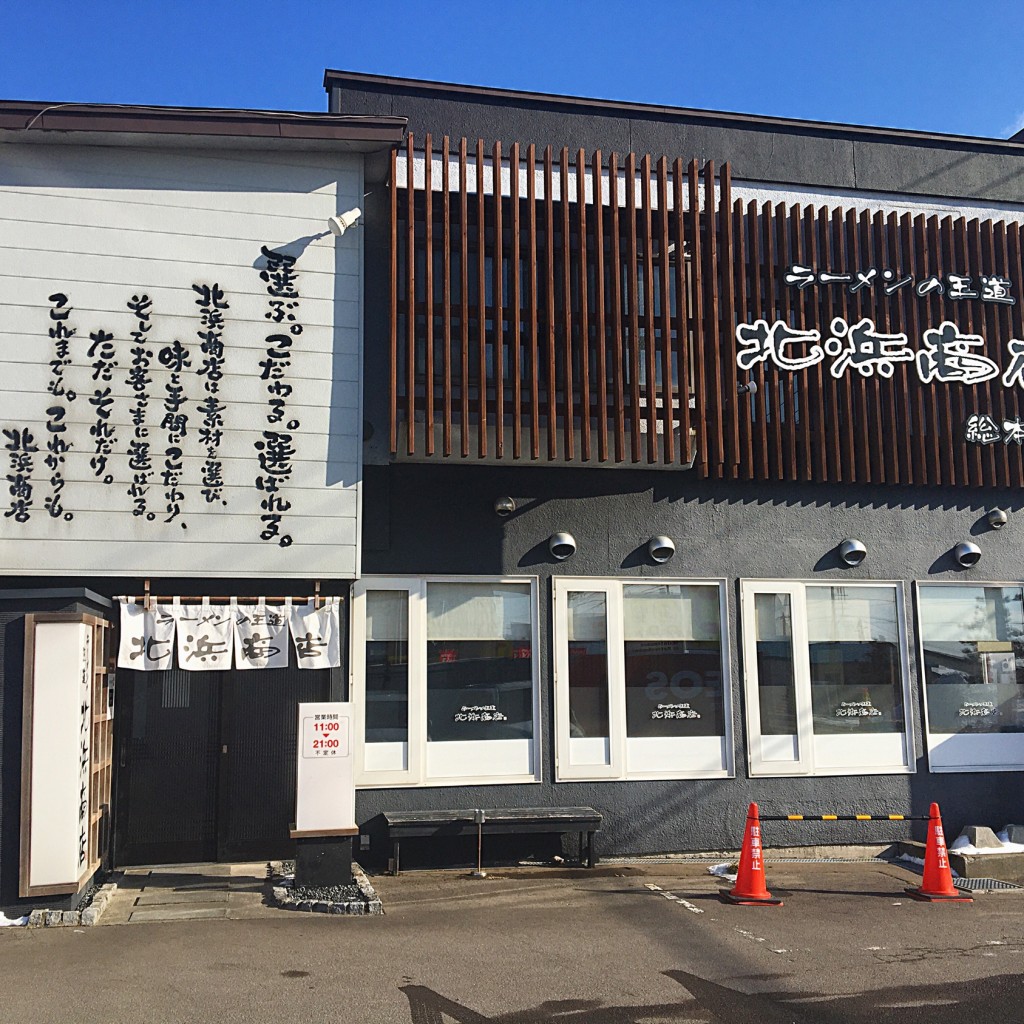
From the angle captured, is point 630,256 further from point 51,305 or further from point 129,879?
point 129,879

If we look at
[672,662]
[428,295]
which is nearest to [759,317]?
[428,295]

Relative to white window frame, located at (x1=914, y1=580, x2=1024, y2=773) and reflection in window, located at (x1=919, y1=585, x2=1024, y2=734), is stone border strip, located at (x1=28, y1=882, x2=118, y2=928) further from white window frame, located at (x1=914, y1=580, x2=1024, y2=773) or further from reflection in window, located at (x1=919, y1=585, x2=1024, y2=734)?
reflection in window, located at (x1=919, y1=585, x2=1024, y2=734)

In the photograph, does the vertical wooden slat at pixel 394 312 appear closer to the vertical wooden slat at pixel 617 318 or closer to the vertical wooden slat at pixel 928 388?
the vertical wooden slat at pixel 617 318

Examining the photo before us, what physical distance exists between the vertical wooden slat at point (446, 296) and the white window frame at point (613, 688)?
93.6 inches

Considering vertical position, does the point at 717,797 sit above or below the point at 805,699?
below

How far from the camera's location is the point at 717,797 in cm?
1311

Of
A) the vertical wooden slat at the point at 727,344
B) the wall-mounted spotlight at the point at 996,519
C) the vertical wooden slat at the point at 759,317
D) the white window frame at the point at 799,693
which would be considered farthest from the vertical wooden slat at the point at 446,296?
the wall-mounted spotlight at the point at 996,519

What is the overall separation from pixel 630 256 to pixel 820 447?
3429 mm

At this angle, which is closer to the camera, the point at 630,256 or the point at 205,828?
the point at 205,828

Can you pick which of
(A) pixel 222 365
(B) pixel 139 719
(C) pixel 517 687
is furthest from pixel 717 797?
(A) pixel 222 365

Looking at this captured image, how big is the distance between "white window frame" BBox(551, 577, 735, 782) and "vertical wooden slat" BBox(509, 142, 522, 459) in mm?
1969

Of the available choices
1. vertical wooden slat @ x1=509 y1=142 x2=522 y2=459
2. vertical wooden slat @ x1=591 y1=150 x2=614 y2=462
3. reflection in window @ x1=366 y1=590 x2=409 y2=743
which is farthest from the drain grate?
vertical wooden slat @ x1=509 y1=142 x2=522 y2=459

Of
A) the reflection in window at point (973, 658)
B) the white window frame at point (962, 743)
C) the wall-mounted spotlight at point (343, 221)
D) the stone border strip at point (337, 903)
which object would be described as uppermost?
the wall-mounted spotlight at point (343, 221)

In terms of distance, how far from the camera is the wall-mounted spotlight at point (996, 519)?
1425 cm
